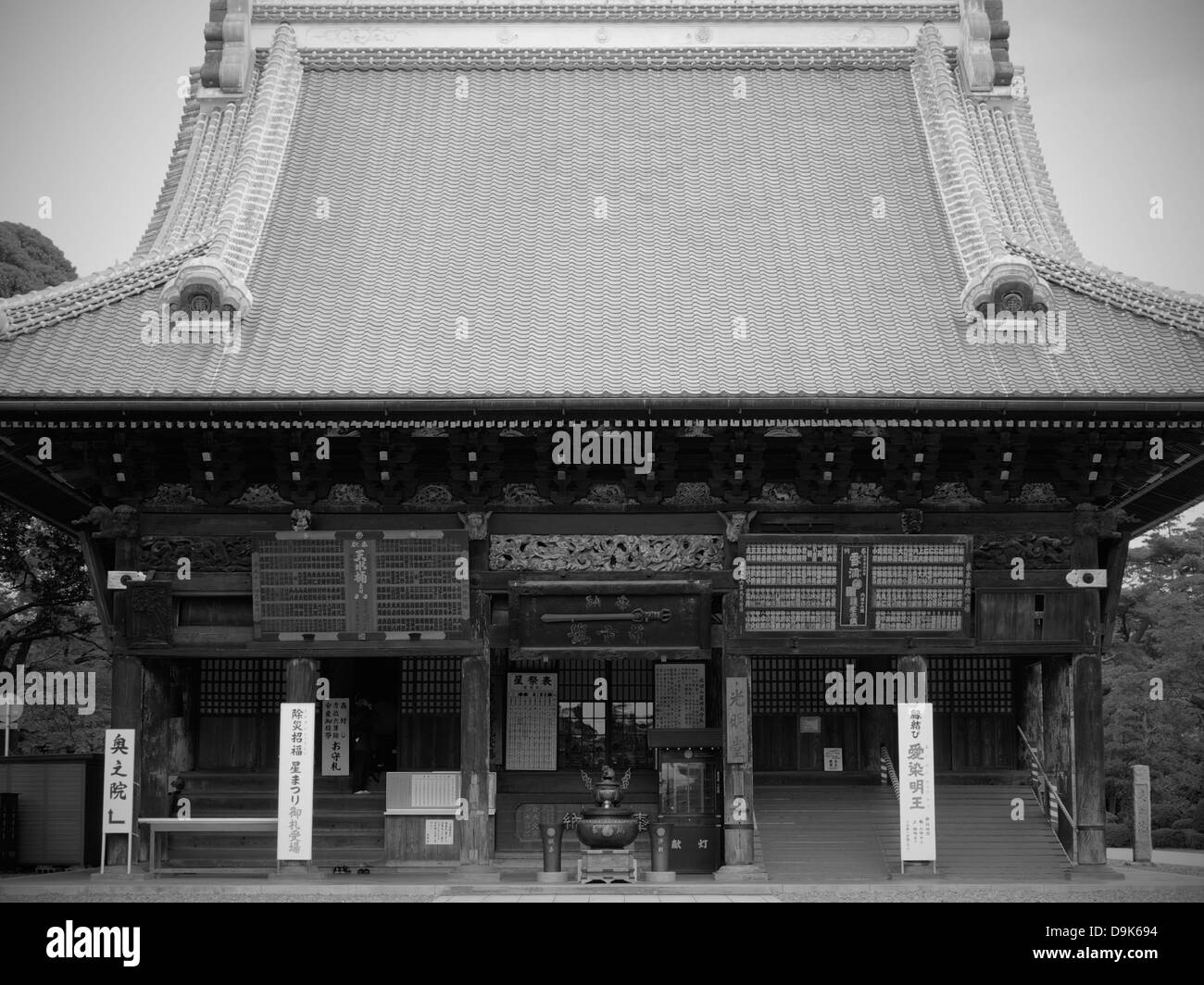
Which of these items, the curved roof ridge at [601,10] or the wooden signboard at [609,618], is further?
the curved roof ridge at [601,10]

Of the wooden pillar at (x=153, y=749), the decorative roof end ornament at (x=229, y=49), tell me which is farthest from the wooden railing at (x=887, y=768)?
the decorative roof end ornament at (x=229, y=49)

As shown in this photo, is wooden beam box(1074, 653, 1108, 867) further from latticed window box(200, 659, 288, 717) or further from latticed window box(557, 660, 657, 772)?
latticed window box(200, 659, 288, 717)

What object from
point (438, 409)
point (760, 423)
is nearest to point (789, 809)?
point (760, 423)

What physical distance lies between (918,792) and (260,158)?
1363cm

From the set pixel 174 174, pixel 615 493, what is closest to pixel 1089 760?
pixel 615 493

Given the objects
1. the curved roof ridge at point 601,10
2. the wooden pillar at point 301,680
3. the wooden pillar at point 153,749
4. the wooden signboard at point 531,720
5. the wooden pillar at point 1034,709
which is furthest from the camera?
the curved roof ridge at point 601,10

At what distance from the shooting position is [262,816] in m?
20.5

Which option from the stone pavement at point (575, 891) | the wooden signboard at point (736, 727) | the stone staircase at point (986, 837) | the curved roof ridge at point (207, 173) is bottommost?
the stone pavement at point (575, 891)

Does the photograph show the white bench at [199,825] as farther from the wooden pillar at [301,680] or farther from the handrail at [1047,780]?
the handrail at [1047,780]

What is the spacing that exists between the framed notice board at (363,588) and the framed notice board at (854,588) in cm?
377

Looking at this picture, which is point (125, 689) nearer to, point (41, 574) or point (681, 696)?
point (681, 696)

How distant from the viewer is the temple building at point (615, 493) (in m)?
17.9

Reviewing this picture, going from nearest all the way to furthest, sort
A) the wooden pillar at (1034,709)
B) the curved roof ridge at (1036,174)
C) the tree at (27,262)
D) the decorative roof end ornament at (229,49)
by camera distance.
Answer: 1. the wooden pillar at (1034,709)
2. the curved roof ridge at (1036,174)
3. the decorative roof end ornament at (229,49)
4. the tree at (27,262)

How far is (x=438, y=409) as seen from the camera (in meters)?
17.0
